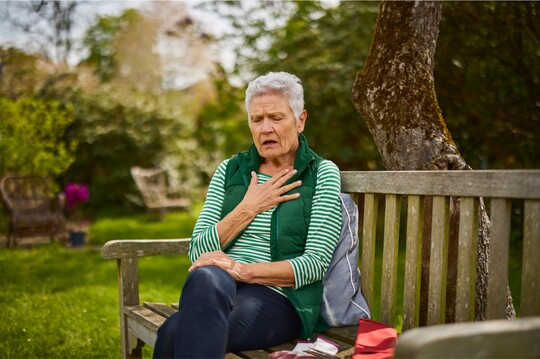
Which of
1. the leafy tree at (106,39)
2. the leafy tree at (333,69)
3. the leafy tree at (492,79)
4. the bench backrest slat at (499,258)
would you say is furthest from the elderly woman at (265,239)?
the leafy tree at (106,39)

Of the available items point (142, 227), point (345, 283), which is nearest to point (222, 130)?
point (142, 227)

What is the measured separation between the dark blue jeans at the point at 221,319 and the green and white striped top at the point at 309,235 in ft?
0.47

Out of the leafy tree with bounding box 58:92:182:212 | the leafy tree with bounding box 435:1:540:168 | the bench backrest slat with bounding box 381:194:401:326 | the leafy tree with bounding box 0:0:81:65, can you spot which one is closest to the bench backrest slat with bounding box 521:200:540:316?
the bench backrest slat with bounding box 381:194:401:326

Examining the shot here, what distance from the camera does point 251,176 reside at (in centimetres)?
295

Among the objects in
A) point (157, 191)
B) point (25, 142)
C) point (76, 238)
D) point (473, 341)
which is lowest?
point (76, 238)

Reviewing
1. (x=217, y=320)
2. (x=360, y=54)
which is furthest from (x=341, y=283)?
(x=360, y=54)

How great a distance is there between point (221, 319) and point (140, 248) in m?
1.23

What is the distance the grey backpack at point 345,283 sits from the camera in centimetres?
273

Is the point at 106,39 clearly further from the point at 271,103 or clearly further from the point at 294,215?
the point at 294,215

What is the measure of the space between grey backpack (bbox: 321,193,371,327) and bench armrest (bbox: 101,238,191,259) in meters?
1.07

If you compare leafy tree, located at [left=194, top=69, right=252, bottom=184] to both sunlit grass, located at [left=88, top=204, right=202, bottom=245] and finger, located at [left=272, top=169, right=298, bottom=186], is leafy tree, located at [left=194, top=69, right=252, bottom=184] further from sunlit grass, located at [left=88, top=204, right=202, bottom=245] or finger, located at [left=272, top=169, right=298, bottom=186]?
finger, located at [left=272, top=169, right=298, bottom=186]

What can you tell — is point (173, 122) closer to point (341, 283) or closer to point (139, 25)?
point (341, 283)

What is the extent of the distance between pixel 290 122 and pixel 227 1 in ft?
23.8

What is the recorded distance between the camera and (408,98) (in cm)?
322
